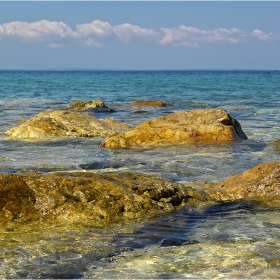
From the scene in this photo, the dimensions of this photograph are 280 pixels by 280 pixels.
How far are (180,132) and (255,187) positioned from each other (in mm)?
5031

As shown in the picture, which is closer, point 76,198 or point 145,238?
point 145,238

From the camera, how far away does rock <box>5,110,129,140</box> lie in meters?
12.6

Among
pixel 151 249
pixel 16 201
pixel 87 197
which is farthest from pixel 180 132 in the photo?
pixel 151 249

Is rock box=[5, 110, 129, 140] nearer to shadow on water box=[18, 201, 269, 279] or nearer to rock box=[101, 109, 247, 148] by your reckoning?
rock box=[101, 109, 247, 148]

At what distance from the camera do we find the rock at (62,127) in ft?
41.5

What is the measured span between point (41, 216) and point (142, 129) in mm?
6592

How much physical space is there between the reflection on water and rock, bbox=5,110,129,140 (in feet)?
24.7

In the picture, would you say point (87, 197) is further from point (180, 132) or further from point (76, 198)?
point (180, 132)

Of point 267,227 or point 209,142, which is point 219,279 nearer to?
point 267,227

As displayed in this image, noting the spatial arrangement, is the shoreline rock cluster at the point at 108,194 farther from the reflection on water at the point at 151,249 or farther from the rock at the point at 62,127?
the rock at the point at 62,127

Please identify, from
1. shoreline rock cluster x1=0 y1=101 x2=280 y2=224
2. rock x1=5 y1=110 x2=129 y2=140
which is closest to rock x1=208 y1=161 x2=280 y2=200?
shoreline rock cluster x1=0 y1=101 x2=280 y2=224

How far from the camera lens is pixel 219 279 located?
391 centimetres

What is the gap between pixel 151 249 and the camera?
461 cm

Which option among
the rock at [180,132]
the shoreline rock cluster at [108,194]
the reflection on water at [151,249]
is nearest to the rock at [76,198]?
the shoreline rock cluster at [108,194]
